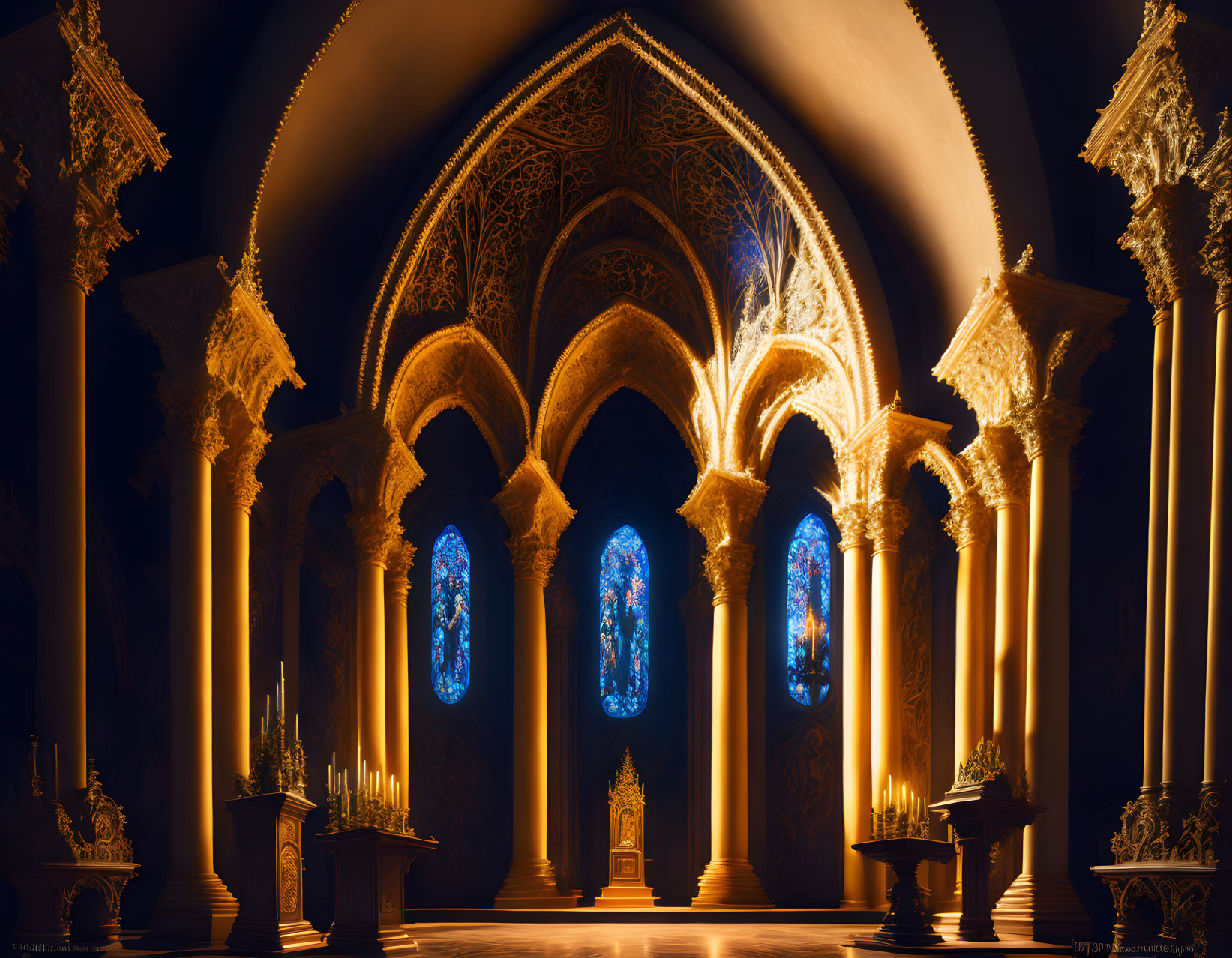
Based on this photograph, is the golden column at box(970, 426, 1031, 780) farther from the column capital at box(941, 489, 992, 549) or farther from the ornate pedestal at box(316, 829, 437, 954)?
the ornate pedestal at box(316, 829, 437, 954)

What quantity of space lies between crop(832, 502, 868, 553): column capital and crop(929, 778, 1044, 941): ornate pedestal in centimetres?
650

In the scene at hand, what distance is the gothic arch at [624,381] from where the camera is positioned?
21.1 meters

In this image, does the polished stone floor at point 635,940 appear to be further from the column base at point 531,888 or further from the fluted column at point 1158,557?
the fluted column at point 1158,557

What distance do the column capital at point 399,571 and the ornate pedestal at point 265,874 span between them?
28.6 ft

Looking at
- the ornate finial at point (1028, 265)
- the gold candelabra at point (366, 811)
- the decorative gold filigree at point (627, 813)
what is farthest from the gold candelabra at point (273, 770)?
the decorative gold filigree at point (627, 813)

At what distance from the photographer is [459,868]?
2205cm

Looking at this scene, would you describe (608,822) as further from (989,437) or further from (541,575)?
(989,437)

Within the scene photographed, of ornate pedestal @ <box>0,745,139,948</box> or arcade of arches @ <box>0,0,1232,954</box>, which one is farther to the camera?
arcade of arches @ <box>0,0,1232,954</box>

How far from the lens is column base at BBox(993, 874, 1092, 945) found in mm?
12805

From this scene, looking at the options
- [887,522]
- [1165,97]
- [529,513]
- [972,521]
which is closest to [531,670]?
[529,513]

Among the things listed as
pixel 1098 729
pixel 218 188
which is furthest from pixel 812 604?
pixel 218 188

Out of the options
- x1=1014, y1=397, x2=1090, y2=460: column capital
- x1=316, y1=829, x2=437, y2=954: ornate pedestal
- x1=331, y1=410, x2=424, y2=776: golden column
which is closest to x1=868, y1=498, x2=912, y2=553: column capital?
x1=1014, y1=397, x2=1090, y2=460: column capital

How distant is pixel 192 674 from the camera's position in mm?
13211

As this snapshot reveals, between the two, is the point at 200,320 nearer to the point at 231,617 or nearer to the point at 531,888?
the point at 231,617
